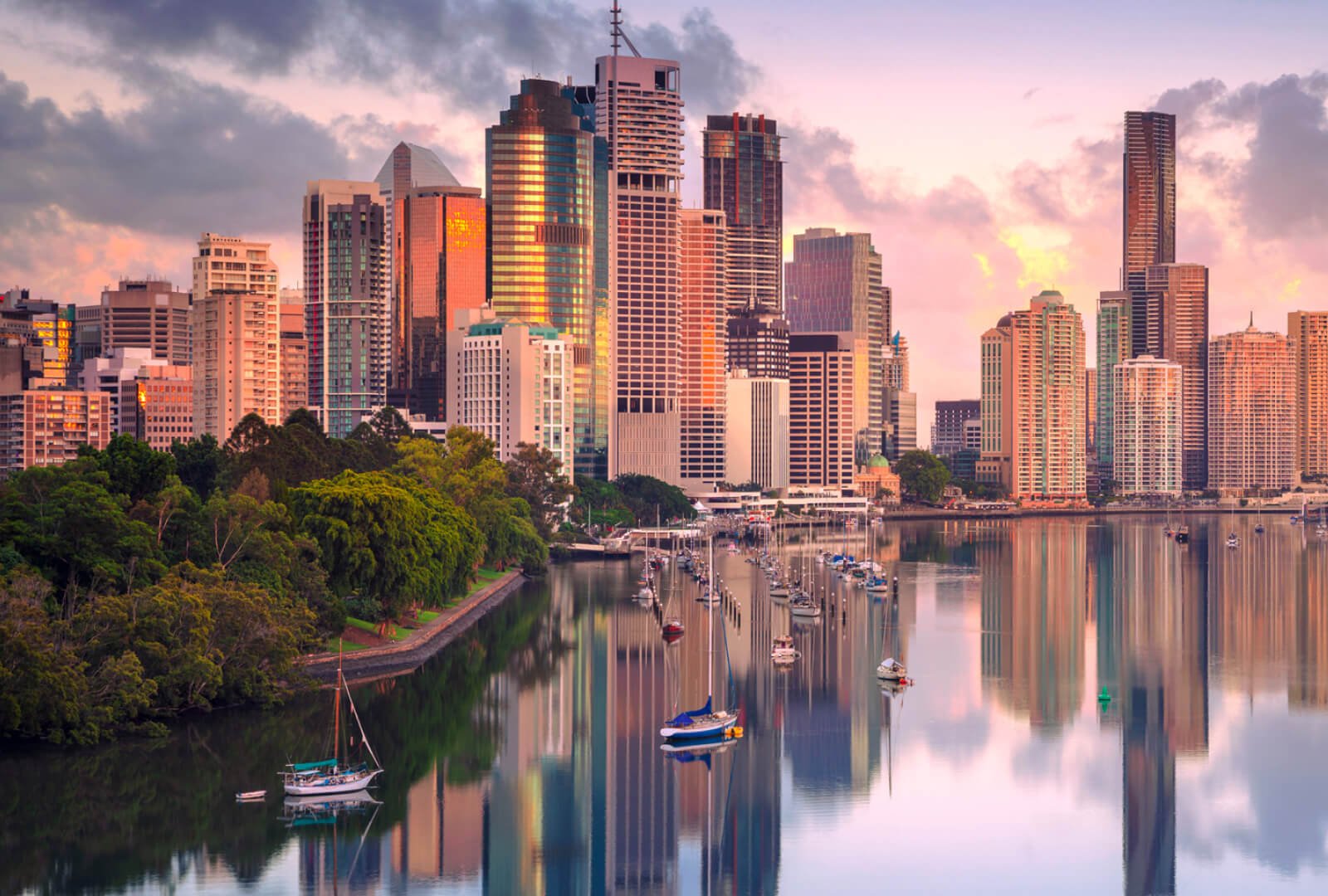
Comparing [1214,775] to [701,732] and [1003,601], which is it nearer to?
[701,732]

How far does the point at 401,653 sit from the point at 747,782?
29833mm

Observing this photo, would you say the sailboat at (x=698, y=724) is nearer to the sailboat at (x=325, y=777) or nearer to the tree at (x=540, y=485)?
the sailboat at (x=325, y=777)

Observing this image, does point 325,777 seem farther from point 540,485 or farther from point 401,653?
point 540,485

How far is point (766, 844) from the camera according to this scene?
64188 millimetres

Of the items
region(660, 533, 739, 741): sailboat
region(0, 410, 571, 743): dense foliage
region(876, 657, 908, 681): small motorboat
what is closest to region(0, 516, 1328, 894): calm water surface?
region(660, 533, 739, 741): sailboat

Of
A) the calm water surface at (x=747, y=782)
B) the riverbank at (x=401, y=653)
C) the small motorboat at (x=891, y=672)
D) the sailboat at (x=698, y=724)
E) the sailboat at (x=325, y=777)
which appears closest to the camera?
the calm water surface at (x=747, y=782)

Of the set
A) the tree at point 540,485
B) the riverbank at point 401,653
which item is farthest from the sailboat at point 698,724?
the tree at point 540,485

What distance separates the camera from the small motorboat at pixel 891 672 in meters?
97.6

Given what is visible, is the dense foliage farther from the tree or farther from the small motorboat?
the tree

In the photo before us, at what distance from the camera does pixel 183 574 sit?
271ft

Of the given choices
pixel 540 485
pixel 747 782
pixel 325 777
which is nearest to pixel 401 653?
pixel 325 777

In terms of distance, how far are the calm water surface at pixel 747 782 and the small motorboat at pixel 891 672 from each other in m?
1.30

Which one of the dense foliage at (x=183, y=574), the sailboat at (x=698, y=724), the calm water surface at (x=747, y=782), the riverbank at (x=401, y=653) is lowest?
the calm water surface at (x=747, y=782)

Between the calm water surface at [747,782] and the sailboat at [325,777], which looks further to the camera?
the sailboat at [325,777]
